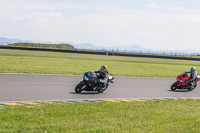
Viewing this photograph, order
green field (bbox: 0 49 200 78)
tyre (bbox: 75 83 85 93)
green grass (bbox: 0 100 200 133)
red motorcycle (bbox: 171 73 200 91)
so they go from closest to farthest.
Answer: green grass (bbox: 0 100 200 133) < tyre (bbox: 75 83 85 93) < red motorcycle (bbox: 171 73 200 91) < green field (bbox: 0 49 200 78)

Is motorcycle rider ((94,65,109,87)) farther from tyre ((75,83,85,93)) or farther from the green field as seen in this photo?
the green field

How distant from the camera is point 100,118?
782cm

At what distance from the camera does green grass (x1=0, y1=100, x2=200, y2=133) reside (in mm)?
6734

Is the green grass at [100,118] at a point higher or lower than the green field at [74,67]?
lower

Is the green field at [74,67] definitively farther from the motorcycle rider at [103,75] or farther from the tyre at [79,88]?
the tyre at [79,88]

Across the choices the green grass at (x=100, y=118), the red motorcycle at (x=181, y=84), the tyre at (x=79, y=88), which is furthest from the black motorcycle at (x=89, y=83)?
the red motorcycle at (x=181, y=84)

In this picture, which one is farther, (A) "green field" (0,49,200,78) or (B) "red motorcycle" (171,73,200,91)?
(A) "green field" (0,49,200,78)

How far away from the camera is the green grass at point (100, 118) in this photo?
6.73 m


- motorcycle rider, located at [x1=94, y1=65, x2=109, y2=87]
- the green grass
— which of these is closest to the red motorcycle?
motorcycle rider, located at [x1=94, y1=65, x2=109, y2=87]

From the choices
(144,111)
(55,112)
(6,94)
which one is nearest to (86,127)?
(55,112)

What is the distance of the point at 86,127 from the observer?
6.81 metres

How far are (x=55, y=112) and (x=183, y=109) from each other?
4337 mm

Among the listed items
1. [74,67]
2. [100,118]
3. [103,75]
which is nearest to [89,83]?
[103,75]

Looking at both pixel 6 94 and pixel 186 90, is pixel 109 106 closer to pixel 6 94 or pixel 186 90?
pixel 6 94
